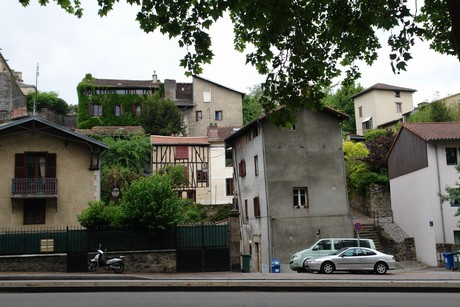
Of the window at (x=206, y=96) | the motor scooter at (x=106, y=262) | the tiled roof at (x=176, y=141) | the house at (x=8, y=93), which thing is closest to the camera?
the motor scooter at (x=106, y=262)

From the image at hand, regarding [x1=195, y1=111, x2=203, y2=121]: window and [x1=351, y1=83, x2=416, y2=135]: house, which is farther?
[x1=351, y1=83, x2=416, y2=135]: house

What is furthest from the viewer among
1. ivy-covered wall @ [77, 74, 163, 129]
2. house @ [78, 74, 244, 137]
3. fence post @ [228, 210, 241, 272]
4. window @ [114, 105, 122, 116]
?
window @ [114, 105, 122, 116]

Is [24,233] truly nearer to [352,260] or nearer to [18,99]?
[352,260]

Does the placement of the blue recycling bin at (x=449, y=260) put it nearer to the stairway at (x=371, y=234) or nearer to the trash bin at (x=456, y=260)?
the trash bin at (x=456, y=260)

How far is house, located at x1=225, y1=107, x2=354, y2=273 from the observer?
29.8 metres

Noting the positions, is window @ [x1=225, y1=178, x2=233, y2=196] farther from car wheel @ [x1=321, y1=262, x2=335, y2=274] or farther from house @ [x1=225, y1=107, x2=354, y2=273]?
car wheel @ [x1=321, y1=262, x2=335, y2=274]

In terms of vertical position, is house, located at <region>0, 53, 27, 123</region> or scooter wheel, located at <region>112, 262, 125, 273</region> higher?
house, located at <region>0, 53, 27, 123</region>

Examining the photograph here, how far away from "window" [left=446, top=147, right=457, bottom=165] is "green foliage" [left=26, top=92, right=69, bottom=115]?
49258 millimetres

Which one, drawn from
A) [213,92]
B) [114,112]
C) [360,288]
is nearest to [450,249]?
[360,288]

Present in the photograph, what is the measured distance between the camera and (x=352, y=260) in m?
23.1

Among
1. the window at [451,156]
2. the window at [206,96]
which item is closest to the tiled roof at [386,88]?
the window at [206,96]

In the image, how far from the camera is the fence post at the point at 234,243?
22.8 metres

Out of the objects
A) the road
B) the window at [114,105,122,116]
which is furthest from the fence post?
the window at [114,105,122,116]

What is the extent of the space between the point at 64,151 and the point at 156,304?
19091 mm
